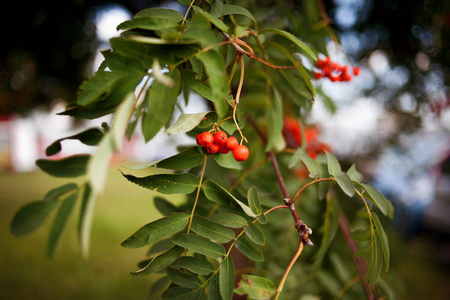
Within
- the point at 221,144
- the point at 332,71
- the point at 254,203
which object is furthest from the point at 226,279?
the point at 332,71

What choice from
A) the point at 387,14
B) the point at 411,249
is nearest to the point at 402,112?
the point at 387,14

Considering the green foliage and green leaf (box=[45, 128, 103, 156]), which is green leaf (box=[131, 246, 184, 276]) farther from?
green leaf (box=[45, 128, 103, 156])

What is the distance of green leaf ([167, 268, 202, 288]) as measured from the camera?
25.0 inches

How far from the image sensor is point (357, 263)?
1141 mm

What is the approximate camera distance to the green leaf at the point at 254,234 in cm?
65

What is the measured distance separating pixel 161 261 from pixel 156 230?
0.07 meters

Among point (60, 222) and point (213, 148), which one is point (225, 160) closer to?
point (213, 148)

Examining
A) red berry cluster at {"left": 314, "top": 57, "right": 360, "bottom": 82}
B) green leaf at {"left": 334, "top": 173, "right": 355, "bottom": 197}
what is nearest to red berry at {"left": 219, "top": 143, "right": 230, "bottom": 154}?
green leaf at {"left": 334, "top": 173, "right": 355, "bottom": 197}

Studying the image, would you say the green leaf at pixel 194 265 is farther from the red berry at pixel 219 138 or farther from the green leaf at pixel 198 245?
the red berry at pixel 219 138

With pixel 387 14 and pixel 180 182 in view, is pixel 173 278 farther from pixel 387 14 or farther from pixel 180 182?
pixel 387 14

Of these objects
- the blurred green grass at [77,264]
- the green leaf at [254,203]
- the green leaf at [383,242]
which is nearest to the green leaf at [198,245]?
the green leaf at [254,203]

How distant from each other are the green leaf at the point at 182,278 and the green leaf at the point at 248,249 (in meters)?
0.11

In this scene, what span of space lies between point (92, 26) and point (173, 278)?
1.40 metres

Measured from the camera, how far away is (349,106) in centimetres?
217
